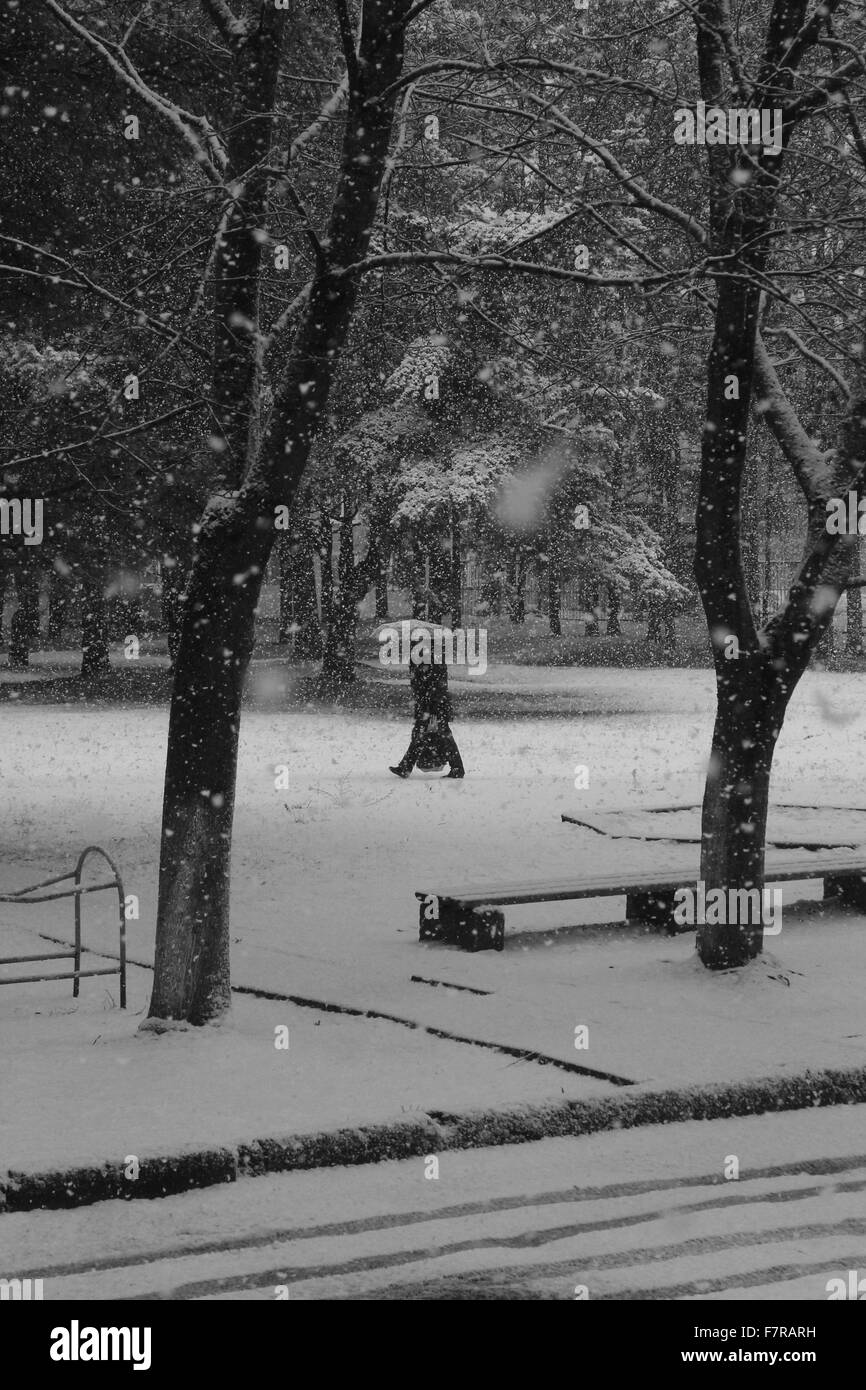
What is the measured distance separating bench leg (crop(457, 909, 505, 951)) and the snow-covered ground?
14 cm

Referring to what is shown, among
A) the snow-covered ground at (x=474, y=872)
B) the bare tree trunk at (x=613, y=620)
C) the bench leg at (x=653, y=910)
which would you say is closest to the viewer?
the snow-covered ground at (x=474, y=872)

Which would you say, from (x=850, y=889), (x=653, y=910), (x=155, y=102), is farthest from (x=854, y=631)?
(x=155, y=102)

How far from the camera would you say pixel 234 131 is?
8.34 metres

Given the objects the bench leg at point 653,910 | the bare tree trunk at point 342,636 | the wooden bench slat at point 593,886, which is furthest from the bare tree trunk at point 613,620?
the bench leg at point 653,910

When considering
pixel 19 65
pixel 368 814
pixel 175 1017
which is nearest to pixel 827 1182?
pixel 175 1017

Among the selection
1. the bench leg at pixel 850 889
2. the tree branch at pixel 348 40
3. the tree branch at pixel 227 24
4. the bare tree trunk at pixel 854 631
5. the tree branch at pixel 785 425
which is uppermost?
the tree branch at pixel 227 24

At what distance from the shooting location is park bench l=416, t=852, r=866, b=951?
1044 centimetres

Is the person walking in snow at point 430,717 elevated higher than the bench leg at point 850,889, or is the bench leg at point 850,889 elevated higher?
the person walking in snow at point 430,717

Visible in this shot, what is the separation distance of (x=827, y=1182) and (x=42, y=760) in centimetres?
2067

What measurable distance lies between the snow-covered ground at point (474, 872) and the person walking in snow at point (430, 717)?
16.8 inches

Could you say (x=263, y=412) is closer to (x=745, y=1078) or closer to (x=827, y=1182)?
(x=745, y=1078)

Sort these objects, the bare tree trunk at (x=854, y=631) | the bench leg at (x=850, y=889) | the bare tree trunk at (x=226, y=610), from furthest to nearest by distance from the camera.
Result: the bare tree trunk at (x=854, y=631), the bench leg at (x=850, y=889), the bare tree trunk at (x=226, y=610)

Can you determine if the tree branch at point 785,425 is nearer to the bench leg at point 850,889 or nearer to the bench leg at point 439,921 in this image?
the bench leg at point 439,921

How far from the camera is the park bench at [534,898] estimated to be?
34.2 ft
